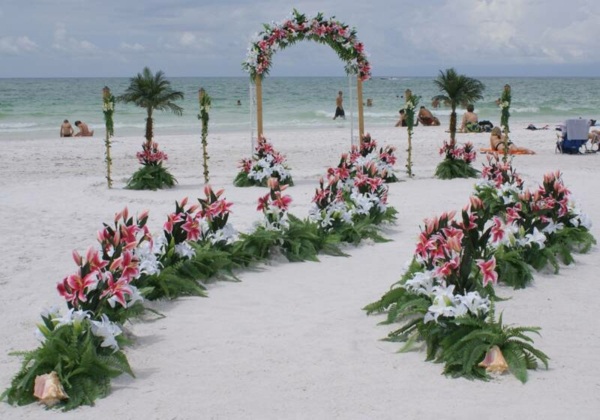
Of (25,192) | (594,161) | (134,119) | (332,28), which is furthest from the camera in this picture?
(134,119)

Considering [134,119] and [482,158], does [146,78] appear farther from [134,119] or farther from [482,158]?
[134,119]

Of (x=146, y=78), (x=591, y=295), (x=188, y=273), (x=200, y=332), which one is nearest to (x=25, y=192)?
(x=146, y=78)

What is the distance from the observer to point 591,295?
678 cm

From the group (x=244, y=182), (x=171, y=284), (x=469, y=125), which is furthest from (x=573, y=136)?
(x=171, y=284)

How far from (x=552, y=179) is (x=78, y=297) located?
5779 mm

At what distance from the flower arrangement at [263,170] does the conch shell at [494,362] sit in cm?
Result: 956

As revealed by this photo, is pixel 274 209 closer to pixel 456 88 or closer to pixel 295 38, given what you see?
pixel 295 38

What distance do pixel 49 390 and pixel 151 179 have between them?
9979 mm

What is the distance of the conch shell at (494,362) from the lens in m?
4.87

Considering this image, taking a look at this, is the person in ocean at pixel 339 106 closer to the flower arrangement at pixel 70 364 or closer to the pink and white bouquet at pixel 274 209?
the pink and white bouquet at pixel 274 209

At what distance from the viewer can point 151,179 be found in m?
14.3

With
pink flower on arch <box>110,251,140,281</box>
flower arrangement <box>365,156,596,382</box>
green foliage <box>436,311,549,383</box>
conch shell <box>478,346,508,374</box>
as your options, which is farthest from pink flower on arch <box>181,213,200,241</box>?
conch shell <box>478,346,508,374</box>

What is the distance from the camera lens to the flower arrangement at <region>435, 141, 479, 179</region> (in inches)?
598

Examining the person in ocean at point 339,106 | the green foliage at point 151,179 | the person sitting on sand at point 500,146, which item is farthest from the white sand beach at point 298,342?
the person in ocean at point 339,106
